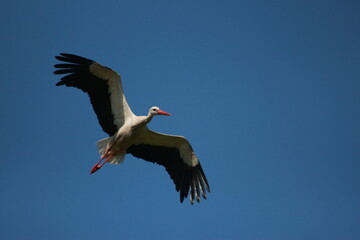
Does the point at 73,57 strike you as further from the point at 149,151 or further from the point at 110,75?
the point at 149,151

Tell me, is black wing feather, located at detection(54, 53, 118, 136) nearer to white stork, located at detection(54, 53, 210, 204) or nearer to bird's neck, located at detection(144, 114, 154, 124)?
white stork, located at detection(54, 53, 210, 204)

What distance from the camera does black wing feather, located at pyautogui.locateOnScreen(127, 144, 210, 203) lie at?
12891 mm

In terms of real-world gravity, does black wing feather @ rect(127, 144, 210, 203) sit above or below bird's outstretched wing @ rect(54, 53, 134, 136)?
below

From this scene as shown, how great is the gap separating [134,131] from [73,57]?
6.02 feet

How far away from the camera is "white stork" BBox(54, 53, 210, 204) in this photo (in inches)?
483

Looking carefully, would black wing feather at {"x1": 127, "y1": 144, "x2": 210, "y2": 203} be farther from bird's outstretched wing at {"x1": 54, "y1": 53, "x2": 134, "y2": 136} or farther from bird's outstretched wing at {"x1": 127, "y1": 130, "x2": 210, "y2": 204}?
bird's outstretched wing at {"x1": 54, "y1": 53, "x2": 134, "y2": 136}

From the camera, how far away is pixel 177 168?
13.1 m

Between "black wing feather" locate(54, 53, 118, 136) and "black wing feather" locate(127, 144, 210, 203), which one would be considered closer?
"black wing feather" locate(54, 53, 118, 136)

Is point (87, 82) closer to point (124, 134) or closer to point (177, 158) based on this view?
point (124, 134)

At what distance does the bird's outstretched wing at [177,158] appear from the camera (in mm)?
12867

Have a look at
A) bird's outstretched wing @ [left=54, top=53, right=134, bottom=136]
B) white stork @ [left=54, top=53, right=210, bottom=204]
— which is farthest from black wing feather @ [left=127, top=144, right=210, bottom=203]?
bird's outstretched wing @ [left=54, top=53, right=134, bottom=136]

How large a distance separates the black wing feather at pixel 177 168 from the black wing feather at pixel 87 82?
1.05 m

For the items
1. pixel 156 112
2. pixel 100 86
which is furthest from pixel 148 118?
pixel 100 86

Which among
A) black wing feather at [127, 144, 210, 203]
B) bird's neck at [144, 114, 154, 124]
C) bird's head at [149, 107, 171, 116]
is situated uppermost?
bird's head at [149, 107, 171, 116]
